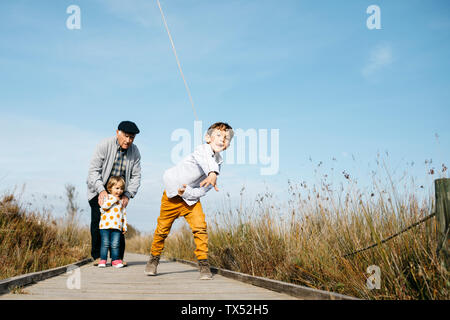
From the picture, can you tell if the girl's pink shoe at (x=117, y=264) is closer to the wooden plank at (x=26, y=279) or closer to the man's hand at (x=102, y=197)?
the wooden plank at (x=26, y=279)

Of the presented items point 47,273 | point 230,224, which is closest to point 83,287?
point 47,273

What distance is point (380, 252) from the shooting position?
3354 mm

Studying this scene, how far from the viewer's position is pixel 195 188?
197 inches

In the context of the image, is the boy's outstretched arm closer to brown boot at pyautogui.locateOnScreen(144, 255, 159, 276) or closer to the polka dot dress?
brown boot at pyautogui.locateOnScreen(144, 255, 159, 276)

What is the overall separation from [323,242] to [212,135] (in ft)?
5.92

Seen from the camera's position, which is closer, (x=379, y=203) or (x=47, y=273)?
(x=379, y=203)

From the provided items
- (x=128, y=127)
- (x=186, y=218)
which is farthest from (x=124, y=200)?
(x=186, y=218)

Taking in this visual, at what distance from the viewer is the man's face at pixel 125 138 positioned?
248 inches

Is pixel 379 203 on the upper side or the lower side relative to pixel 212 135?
lower

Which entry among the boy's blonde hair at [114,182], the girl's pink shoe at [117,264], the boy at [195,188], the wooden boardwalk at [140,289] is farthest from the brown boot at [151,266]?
the boy's blonde hair at [114,182]

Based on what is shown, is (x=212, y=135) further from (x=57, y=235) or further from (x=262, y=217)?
(x=57, y=235)

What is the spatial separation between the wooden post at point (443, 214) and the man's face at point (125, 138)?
4.50m

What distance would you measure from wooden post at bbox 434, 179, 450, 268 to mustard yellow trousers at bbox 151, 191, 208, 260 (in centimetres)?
271
